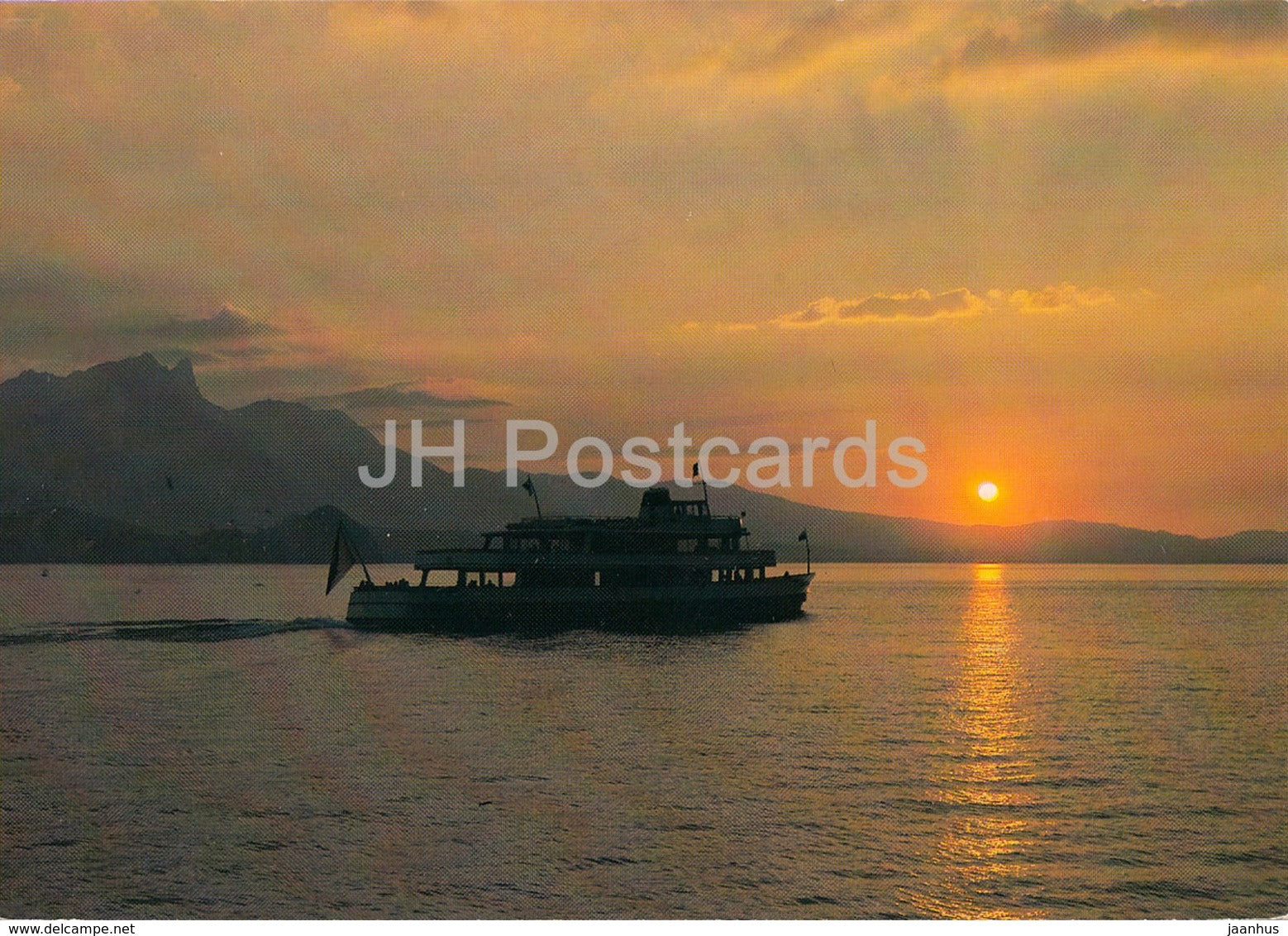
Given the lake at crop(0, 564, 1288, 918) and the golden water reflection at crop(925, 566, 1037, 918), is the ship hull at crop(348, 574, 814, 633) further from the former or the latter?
the golden water reflection at crop(925, 566, 1037, 918)

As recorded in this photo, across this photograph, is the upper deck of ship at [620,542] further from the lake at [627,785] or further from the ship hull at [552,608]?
the lake at [627,785]

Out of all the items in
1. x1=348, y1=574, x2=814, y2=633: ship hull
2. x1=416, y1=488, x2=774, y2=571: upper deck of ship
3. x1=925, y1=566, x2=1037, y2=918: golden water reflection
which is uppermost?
x1=416, y1=488, x2=774, y2=571: upper deck of ship

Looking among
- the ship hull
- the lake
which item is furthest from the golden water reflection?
the ship hull

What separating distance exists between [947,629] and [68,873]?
7518cm

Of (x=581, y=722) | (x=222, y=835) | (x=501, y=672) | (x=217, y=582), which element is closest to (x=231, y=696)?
(x=501, y=672)

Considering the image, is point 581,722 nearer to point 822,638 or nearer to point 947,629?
point 822,638

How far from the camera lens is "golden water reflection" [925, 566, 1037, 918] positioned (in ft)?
68.9

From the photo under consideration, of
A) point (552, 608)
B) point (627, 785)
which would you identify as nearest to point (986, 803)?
point (627, 785)

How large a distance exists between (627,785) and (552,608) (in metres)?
41.6

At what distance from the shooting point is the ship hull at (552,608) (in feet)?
218

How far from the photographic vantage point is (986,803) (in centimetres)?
2725

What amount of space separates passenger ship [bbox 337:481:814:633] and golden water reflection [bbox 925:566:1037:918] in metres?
23.8

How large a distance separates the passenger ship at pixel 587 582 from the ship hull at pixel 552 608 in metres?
0.05

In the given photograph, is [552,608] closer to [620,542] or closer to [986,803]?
[620,542]
